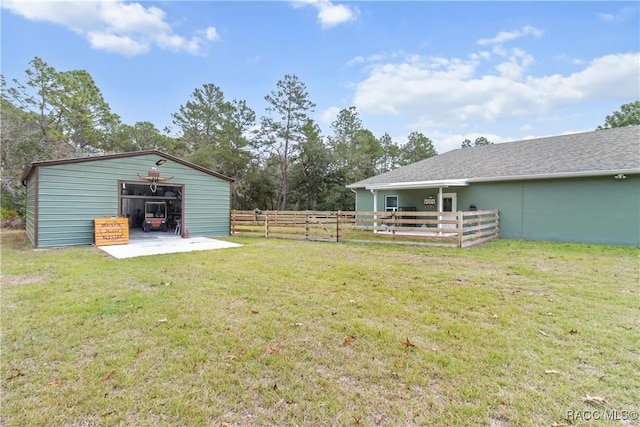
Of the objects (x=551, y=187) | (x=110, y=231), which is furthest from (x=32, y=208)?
(x=551, y=187)

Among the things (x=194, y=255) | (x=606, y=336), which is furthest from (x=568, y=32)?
(x=194, y=255)

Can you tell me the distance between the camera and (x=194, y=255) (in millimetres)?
7586

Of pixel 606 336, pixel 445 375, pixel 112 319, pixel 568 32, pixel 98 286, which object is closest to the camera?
pixel 445 375

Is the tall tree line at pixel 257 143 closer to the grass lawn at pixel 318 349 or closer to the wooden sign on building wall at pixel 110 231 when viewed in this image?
the wooden sign on building wall at pixel 110 231

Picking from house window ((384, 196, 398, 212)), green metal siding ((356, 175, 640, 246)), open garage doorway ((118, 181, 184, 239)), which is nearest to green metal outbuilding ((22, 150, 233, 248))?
open garage doorway ((118, 181, 184, 239))

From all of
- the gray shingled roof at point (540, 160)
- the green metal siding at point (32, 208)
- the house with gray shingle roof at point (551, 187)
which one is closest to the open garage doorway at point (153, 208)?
the green metal siding at point (32, 208)

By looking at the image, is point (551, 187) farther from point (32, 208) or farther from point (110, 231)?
point (32, 208)

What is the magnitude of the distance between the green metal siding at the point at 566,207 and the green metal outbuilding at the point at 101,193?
10.6 metres

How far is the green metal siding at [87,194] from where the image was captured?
29.9 ft

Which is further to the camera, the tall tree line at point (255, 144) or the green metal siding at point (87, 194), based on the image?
the tall tree line at point (255, 144)

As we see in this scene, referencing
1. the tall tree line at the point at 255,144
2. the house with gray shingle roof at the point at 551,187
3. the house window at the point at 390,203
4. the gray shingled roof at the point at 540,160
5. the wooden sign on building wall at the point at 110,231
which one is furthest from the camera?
the tall tree line at the point at 255,144

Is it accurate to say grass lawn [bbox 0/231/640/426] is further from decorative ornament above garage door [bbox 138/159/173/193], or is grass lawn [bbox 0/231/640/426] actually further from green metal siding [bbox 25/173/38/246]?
decorative ornament above garage door [bbox 138/159/173/193]

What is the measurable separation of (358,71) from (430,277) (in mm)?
13135

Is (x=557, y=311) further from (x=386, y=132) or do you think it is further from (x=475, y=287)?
(x=386, y=132)
